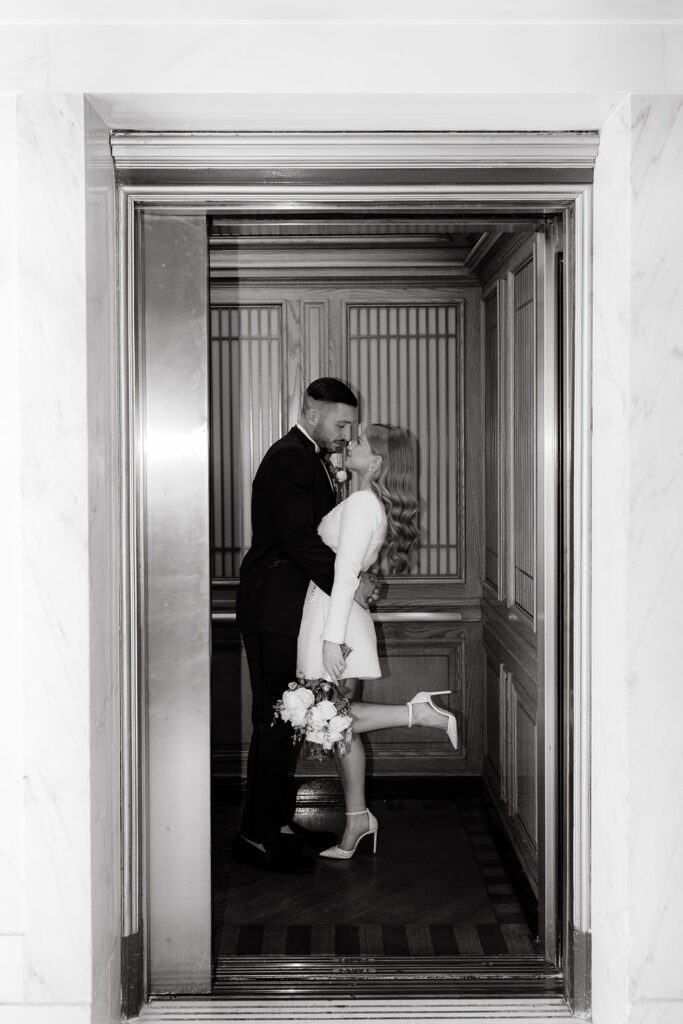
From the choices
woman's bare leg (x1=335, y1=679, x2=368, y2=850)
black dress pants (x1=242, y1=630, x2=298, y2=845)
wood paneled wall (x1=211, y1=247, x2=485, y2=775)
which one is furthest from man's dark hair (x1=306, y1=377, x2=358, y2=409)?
woman's bare leg (x1=335, y1=679, x2=368, y2=850)

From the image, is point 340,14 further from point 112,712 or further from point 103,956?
point 103,956

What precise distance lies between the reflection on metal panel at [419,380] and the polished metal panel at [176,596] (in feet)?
8.09

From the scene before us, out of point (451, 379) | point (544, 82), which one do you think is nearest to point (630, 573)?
point (544, 82)

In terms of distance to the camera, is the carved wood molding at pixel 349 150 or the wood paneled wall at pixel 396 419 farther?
the wood paneled wall at pixel 396 419

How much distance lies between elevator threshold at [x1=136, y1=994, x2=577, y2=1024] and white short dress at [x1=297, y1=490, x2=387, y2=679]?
4.54 feet

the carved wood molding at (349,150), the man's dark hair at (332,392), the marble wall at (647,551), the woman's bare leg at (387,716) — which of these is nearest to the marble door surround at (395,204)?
the carved wood molding at (349,150)

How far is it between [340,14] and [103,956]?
2559 millimetres

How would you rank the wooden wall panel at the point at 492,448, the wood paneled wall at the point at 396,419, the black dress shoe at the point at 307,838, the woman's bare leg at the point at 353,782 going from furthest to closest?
the wood paneled wall at the point at 396,419, the wooden wall panel at the point at 492,448, the black dress shoe at the point at 307,838, the woman's bare leg at the point at 353,782

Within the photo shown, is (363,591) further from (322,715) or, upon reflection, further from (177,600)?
(177,600)

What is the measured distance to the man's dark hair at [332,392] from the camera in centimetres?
467

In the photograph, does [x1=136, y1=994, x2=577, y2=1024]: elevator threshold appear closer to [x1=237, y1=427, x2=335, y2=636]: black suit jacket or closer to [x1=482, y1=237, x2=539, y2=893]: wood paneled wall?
[x1=482, y1=237, x2=539, y2=893]: wood paneled wall

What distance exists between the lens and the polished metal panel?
3.19 meters

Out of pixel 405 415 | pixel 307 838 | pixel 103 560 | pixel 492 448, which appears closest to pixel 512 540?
pixel 492 448

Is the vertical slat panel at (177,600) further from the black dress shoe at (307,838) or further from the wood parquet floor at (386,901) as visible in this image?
the black dress shoe at (307,838)
